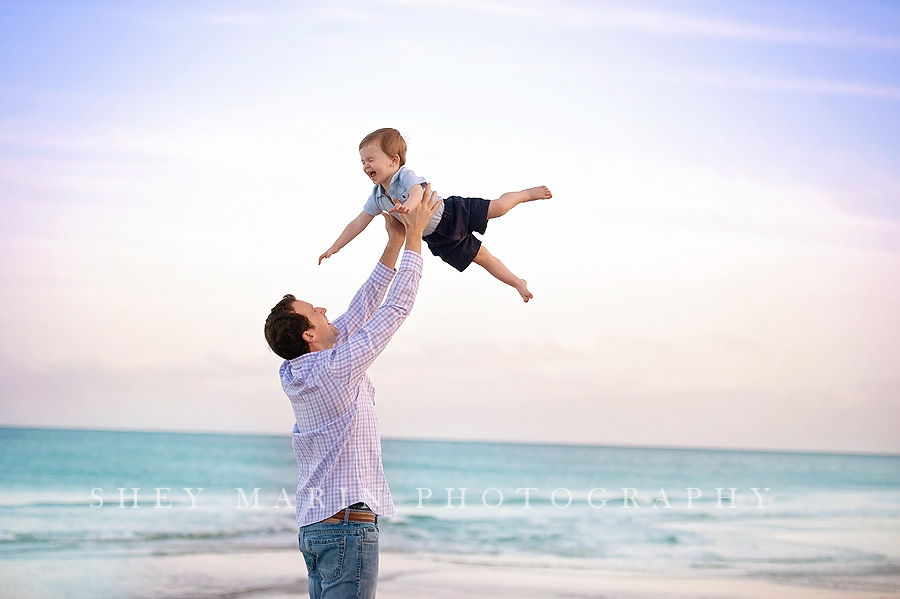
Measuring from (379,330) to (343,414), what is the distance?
0.93 feet

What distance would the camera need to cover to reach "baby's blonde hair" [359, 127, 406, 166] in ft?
9.91

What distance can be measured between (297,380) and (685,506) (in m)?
14.6

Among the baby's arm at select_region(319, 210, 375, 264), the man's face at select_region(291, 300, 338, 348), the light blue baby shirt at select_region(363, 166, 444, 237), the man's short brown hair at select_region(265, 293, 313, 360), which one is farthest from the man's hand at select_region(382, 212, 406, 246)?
the man's short brown hair at select_region(265, 293, 313, 360)

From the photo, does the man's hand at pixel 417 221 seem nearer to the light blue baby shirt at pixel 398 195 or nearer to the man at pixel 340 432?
the man at pixel 340 432

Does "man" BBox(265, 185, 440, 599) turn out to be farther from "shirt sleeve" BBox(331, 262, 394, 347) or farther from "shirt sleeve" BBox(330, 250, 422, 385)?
"shirt sleeve" BBox(331, 262, 394, 347)

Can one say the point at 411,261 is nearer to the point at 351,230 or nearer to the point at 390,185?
the point at 390,185

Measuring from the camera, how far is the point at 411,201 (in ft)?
8.96

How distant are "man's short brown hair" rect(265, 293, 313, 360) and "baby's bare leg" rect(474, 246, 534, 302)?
36.5 inches

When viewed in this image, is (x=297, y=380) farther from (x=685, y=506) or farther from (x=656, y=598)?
(x=685, y=506)

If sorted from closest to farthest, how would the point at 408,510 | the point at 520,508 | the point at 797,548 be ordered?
the point at 797,548 → the point at 408,510 → the point at 520,508

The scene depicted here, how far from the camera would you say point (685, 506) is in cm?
1598

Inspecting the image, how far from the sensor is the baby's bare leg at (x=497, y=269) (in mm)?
3383

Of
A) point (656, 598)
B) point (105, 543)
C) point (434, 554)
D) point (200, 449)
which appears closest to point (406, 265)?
point (656, 598)

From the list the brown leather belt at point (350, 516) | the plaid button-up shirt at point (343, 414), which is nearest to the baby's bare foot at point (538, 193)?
the plaid button-up shirt at point (343, 414)
